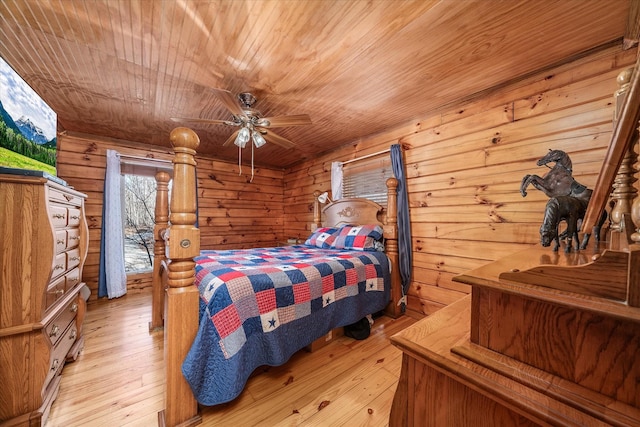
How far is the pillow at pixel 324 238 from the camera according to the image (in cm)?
287

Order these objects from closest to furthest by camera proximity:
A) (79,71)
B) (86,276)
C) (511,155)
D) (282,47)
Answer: (282,47) < (79,71) < (511,155) < (86,276)

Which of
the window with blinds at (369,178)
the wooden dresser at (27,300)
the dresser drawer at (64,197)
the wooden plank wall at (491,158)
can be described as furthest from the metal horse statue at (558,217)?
the dresser drawer at (64,197)

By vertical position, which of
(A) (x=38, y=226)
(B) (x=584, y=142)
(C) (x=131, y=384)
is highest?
(B) (x=584, y=142)

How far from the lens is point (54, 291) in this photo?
4.31 feet

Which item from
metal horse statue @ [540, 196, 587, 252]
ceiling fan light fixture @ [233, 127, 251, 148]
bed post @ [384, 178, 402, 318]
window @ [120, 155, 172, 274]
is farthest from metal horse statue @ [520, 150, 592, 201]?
window @ [120, 155, 172, 274]

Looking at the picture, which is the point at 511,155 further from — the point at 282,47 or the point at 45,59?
the point at 45,59

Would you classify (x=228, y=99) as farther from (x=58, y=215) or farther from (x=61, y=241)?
(x=61, y=241)

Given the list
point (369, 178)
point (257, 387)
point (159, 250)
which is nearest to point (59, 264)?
point (159, 250)

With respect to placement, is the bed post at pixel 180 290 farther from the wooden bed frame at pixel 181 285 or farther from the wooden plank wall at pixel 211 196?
the wooden plank wall at pixel 211 196

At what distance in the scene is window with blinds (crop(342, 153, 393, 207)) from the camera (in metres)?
2.89

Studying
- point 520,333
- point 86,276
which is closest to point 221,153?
point 86,276

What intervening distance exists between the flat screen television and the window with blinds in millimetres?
2788

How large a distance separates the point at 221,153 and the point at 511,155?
3.76 meters

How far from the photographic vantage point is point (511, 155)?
1873 millimetres
